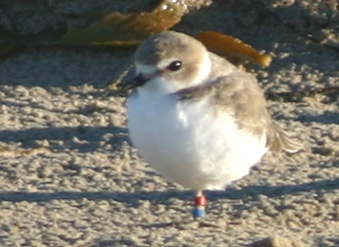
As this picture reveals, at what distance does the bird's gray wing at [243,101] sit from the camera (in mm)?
5938

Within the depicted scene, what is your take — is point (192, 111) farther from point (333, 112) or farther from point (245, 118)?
point (333, 112)

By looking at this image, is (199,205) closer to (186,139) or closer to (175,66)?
(186,139)

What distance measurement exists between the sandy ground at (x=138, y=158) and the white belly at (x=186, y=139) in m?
0.29

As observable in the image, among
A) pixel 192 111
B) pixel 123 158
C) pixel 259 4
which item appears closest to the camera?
pixel 192 111

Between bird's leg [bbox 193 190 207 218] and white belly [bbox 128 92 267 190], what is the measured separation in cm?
14

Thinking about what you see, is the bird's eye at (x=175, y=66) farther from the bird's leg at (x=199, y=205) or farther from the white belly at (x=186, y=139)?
the bird's leg at (x=199, y=205)

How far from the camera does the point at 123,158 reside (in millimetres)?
6793

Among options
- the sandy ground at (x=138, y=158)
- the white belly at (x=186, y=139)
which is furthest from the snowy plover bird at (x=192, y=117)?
the sandy ground at (x=138, y=158)

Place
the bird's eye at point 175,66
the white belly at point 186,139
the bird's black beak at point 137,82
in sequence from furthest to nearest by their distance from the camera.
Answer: the bird's eye at point 175,66 < the bird's black beak at point 137,82 < the white belly at point 186,139

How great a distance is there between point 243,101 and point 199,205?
1.79 ft

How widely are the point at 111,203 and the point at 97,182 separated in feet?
0.90

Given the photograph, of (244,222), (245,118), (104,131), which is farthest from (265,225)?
(104,131)

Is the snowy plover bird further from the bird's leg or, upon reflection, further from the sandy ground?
the sandy ground

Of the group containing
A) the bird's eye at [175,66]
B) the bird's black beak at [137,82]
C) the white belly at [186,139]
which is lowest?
the white belly at [186,139]
